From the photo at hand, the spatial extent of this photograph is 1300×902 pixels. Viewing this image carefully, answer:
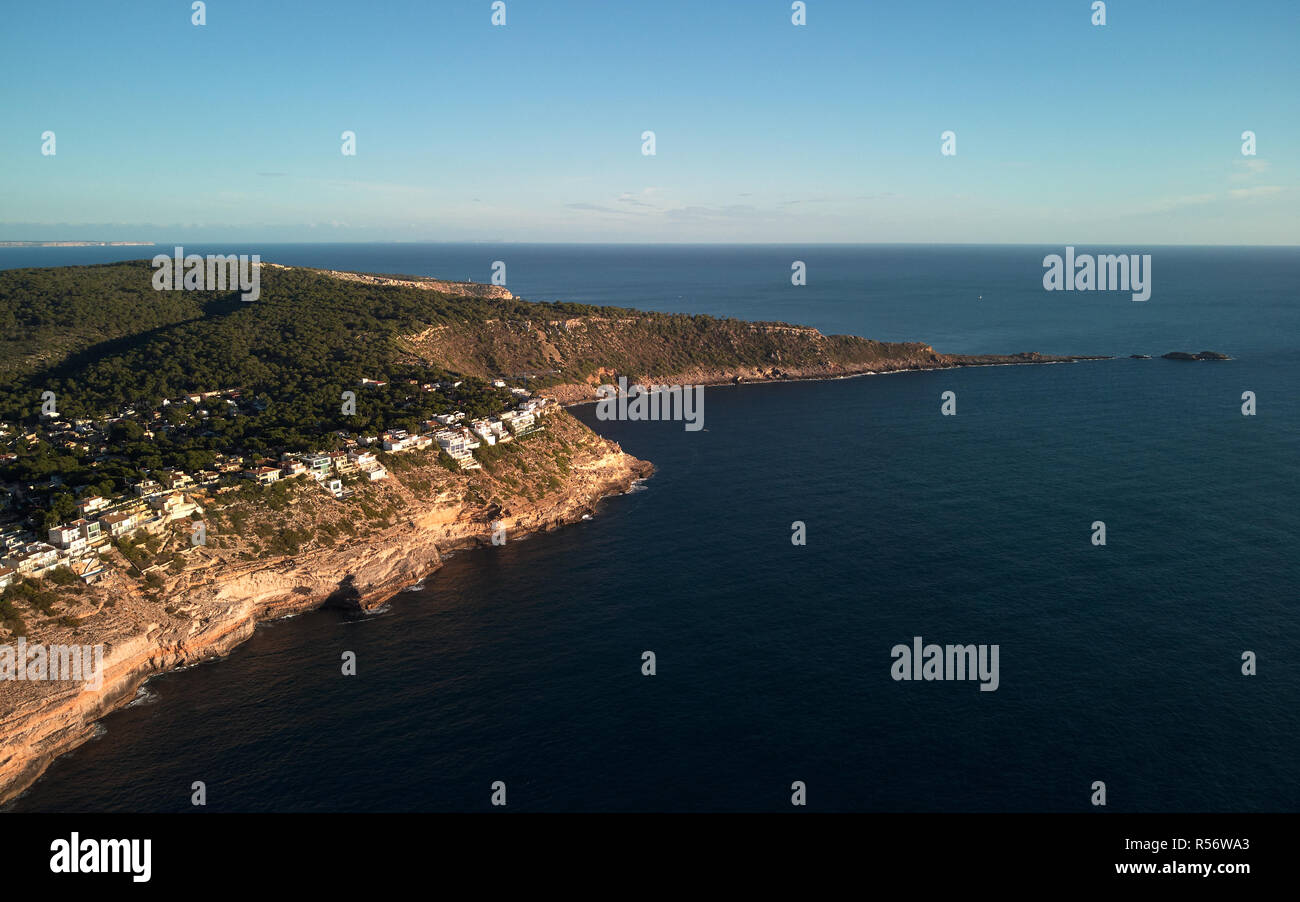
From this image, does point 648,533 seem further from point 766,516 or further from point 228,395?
point 228,395

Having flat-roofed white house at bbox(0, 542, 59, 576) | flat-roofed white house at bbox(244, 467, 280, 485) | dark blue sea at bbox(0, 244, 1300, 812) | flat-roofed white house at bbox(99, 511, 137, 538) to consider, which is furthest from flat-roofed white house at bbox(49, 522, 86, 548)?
flat-roofed white house at bbox(244, 467, 280, 485)

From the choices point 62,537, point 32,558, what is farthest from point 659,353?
point 32,558

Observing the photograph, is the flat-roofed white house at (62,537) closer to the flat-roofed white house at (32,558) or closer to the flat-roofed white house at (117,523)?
the flat-roofed white house at (32,558)

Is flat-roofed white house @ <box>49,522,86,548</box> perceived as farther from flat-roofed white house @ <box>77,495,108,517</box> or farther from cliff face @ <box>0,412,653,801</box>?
flat-roofed white house @ <box>77,495,108,517</box>
